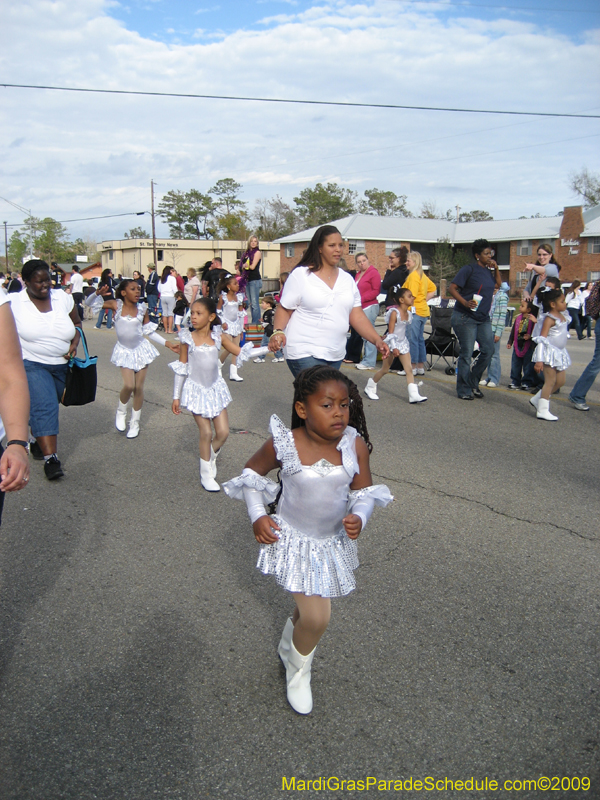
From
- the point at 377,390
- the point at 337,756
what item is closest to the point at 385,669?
the point at 337,756

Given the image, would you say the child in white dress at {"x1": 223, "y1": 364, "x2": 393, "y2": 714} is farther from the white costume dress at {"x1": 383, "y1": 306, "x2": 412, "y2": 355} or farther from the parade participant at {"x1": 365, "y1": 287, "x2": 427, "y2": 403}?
the white costume dress at {"x1": 383, "y1": 306, "x2": 412, "y2": 355}

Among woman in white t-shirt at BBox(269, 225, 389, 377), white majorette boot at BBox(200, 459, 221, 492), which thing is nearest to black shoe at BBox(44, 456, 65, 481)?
white majorette boot at BBox(200, 459, 221, 492)

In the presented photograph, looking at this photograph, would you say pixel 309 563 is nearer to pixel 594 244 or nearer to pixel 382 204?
pixel 594 244

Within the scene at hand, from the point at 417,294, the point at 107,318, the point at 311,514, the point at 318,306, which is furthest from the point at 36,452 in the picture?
the point at 107,318

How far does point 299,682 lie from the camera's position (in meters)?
2.75

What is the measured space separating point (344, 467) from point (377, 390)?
719 cm

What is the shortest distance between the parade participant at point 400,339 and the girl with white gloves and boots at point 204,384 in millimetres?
3516

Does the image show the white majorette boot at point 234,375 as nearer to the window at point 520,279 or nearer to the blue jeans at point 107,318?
the blue jeans at point 107,318

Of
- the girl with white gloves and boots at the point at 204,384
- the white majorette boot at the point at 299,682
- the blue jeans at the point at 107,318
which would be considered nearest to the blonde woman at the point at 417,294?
the girl with white gloves and boots at the point at 204,384

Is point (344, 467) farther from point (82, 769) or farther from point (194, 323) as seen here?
point (194, 323)

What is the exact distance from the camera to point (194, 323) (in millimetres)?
5691

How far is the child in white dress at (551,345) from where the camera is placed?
780cm

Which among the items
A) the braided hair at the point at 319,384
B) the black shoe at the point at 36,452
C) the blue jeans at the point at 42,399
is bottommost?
the black shoe at the point at 36,452

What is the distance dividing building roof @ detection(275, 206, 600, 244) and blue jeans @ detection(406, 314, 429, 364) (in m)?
38.0
